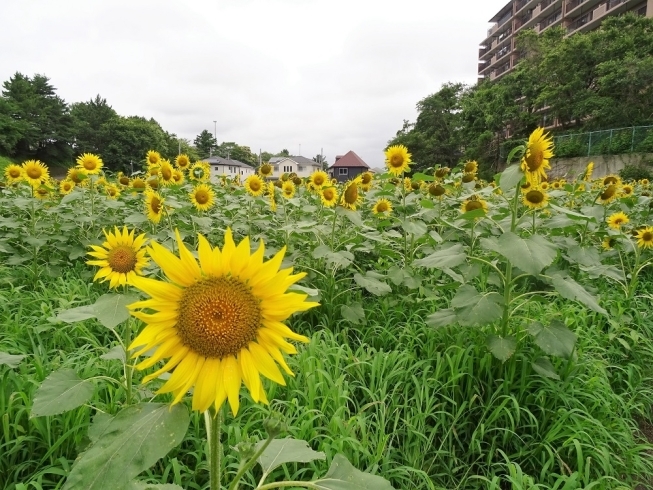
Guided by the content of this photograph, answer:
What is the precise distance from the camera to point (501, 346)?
1956mm

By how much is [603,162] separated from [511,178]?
20296 millimetres

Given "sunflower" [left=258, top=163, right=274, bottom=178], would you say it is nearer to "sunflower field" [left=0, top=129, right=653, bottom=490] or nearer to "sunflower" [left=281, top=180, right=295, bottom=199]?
"sunflower" [left=281, top=180, right=295, bottom=199]

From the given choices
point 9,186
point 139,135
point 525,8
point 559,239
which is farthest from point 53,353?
point 525,8

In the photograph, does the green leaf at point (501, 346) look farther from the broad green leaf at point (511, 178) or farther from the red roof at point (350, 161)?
the red roof at point (350, 161)

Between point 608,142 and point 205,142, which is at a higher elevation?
point 205,142

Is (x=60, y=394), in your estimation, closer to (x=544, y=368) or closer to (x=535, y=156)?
(x=544, y=368)

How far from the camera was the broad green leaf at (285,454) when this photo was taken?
3.16 feet

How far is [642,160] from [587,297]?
1928 centimetres

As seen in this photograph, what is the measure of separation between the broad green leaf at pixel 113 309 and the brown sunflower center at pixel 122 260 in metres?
0.33

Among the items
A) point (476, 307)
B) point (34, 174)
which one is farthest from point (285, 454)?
point (34, 174)

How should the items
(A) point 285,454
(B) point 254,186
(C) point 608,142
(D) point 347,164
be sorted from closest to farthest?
(A) point 285,454 → (B) point 254,186 → (C) point 608,142 → (D) point 347,164

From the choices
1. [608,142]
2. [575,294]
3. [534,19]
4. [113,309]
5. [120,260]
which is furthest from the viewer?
[534,19]

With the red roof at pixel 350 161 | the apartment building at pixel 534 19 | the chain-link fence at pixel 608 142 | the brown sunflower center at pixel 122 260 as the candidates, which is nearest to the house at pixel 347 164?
the red roof at pixel 350 161

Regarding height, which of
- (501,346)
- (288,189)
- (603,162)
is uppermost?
(603,162)
